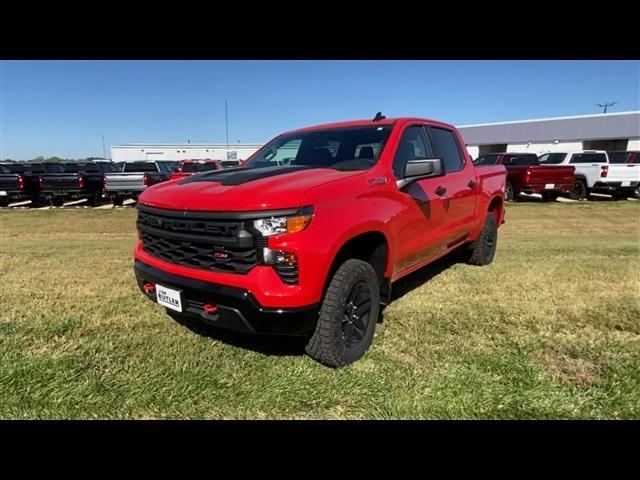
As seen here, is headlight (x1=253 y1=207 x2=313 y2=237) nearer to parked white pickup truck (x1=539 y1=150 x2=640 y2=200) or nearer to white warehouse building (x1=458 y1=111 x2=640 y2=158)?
parked white pickup truck (x1=539 y1=150 x2=640 y2=200)

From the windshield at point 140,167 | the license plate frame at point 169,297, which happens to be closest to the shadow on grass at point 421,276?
the license plate frame at point 169,297

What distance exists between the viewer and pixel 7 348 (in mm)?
3463

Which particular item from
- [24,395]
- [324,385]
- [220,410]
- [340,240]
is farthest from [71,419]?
[340,240]

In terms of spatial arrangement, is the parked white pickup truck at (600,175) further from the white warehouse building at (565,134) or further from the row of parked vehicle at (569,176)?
the white warehouse building at (565,134)

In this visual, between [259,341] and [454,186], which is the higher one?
[454,186]

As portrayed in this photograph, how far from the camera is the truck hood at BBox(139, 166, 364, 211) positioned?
264 centimetres

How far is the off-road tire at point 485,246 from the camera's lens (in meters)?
5.86

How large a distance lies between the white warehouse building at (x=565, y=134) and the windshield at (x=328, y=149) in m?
34.5

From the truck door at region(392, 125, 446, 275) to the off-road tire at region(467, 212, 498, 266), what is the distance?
1649mm

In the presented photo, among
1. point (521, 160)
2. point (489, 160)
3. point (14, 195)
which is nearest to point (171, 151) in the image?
point (14, 195)

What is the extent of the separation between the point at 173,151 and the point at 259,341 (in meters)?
50.4

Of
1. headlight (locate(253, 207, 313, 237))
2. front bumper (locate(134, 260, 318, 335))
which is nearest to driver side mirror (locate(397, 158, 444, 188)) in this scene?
headlight (locate(253, 207, 313, 237))

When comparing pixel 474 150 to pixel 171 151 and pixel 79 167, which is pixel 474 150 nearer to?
pixel 171 151

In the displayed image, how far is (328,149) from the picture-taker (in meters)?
4.04
